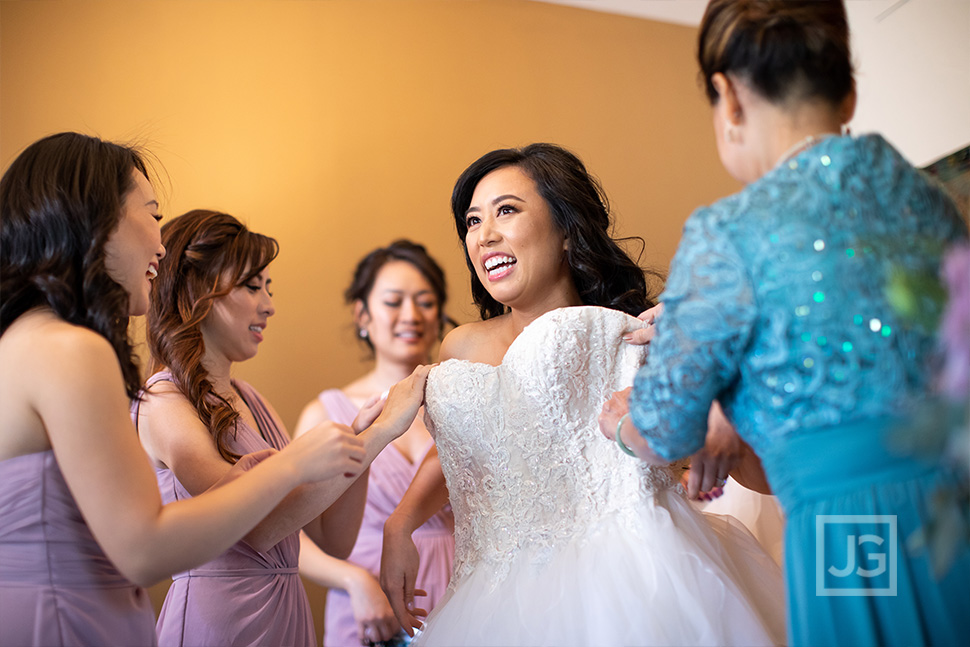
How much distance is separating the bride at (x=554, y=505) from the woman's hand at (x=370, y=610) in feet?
1.17

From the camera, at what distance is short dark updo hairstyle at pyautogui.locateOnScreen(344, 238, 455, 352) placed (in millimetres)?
3486

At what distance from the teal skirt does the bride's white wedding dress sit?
0.33 meters

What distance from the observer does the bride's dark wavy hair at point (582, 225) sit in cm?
200

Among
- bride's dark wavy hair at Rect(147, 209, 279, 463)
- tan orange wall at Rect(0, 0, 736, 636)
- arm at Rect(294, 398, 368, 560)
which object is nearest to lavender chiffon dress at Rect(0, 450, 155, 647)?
bride's dark wavy hair at Rect(147, 209, 279, 463)

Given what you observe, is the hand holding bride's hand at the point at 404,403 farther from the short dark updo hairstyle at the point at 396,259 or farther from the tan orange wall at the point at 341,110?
the tan orange wall at the point at 341,110

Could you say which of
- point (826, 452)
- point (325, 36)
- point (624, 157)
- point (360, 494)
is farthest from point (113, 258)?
point (624, 157)

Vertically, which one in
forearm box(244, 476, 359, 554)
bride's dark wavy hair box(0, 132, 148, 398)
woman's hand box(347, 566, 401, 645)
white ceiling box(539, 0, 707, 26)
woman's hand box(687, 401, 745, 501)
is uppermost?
white ceiling box(539, 0, 707, 26)

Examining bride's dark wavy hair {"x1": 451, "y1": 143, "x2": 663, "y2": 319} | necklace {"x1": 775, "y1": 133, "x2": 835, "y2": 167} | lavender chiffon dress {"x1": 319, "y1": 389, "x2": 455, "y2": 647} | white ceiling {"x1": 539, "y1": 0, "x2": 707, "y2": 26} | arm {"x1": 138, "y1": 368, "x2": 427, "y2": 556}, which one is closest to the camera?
necklace {"x1": 775, "y1": 133, "x2": 835, "y2": 167}

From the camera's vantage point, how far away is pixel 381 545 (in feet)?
9.89

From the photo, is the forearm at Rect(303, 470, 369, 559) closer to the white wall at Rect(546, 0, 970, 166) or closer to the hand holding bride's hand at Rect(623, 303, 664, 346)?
the hand holding bride's hand at Rect(623, 303, 664, 346)

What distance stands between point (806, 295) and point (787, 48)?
13.7 inches

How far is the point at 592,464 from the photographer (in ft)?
5.33

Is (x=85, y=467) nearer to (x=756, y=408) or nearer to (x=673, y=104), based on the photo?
(x=756, y=408)

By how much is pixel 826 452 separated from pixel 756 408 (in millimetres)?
112
